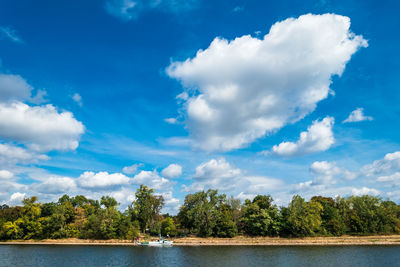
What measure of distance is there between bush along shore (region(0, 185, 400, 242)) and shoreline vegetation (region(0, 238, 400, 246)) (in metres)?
0.32

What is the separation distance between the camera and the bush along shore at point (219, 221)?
93.8 meters

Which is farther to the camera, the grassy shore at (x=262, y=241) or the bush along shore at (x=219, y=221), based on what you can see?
the bush along shore at (x=219, y=221)

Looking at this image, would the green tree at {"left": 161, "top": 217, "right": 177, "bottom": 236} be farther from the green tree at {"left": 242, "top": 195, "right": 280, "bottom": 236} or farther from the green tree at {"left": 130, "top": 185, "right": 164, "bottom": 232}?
the green tree at {"left": 242, "top": 195, "right": 280, "bottom": 236}

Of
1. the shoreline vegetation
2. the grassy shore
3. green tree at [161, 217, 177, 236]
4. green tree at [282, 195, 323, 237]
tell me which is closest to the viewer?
the shoreline vegetation

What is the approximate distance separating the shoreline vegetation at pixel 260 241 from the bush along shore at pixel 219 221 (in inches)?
12.6

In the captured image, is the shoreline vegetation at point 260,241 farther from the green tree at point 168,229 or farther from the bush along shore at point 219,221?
the green tree at point 168,229

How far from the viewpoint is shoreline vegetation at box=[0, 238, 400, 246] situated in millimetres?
83625

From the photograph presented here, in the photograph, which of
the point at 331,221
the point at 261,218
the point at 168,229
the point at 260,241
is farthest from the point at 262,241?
the point at 168,229

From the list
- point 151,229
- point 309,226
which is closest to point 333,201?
point 309,226

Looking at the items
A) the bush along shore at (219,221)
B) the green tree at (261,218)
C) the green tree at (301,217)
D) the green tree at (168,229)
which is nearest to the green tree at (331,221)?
the bush along shore at (219,221)

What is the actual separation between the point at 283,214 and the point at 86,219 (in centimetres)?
8050

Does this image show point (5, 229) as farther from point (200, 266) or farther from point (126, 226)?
point (200, 266)

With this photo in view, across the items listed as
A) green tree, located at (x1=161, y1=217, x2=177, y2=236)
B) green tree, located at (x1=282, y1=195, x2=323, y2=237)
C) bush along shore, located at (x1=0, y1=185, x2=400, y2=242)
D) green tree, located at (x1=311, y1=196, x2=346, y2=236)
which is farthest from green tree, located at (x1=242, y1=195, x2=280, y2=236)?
green tree, located at (x1=161, y1=217, x2=177, y2=236)

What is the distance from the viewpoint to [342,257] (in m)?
55.2
